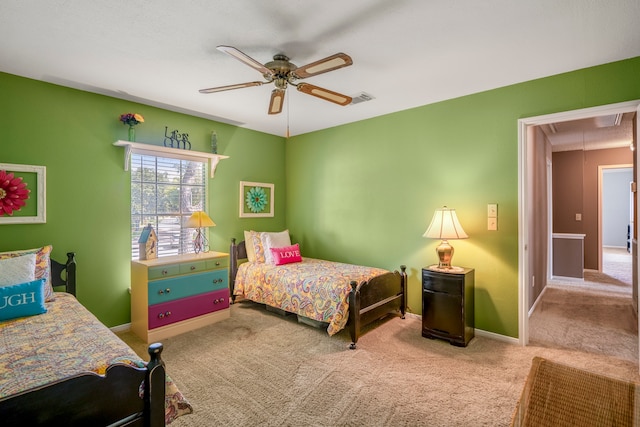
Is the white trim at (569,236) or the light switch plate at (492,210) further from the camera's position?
the white trim at (569,236)

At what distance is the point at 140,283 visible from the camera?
11.0 ft

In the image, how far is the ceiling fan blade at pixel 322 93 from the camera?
2.48m

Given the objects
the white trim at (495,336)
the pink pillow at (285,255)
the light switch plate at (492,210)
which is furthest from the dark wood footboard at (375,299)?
the pink pillow at (285,255)

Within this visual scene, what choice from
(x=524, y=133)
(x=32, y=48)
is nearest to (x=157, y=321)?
(x=32, y=48)

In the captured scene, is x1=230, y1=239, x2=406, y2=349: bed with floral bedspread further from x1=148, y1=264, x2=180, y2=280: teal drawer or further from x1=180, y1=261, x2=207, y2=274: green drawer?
x1=148, y1=264, x2=180, y2=280: teal drawer

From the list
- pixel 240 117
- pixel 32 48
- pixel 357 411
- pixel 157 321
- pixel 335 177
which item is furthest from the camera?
pixel 335 177

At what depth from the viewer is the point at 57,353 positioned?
1.72m

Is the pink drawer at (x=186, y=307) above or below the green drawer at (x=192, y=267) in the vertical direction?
below

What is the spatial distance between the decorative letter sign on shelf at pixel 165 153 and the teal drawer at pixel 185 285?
1379 millimetres

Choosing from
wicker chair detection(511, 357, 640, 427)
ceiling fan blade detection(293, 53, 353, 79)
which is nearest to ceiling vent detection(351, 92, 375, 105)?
ceiling fan blade detection(293, 53, 353, 79)

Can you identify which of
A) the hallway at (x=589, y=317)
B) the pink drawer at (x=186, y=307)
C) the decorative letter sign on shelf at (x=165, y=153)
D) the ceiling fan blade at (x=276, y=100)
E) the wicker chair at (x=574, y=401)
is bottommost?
the hallway at (x=589, y=317)

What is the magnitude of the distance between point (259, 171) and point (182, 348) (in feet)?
9.21

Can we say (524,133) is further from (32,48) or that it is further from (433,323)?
(32,48)

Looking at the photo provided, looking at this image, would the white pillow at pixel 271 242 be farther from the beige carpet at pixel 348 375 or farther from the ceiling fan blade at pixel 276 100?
the ceiling fan blade at pixel 276 100
